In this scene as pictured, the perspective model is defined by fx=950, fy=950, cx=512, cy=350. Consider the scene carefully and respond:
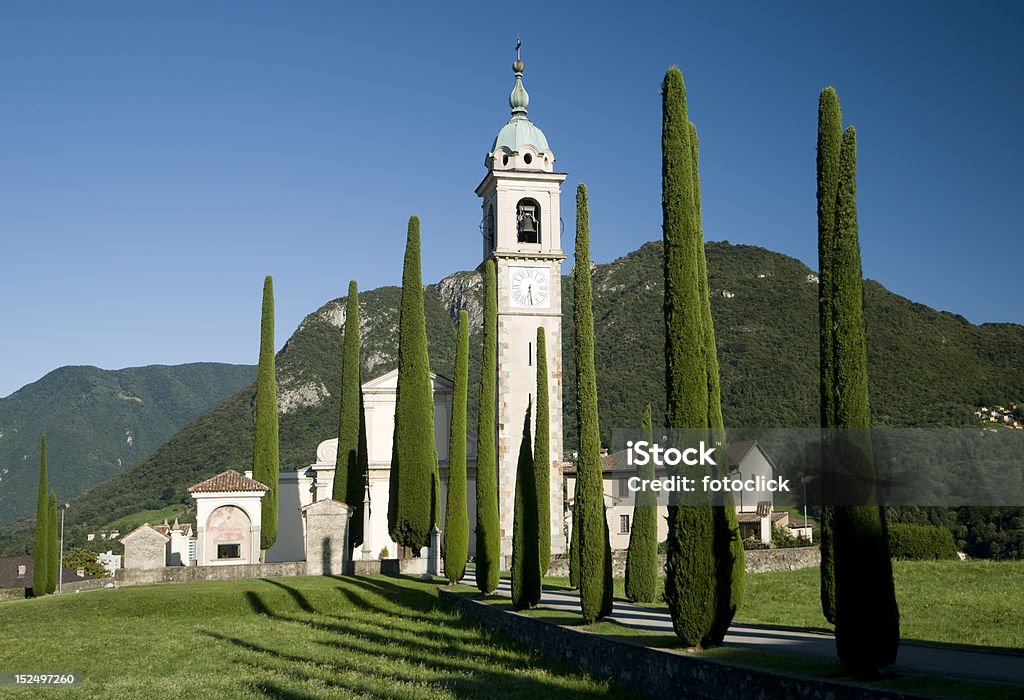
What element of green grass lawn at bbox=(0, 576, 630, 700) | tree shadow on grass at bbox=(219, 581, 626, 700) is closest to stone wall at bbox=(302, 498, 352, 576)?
green grass lawn at bbox=(0, 576, 630, 700)

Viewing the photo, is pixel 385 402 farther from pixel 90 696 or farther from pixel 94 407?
pixel 94 407

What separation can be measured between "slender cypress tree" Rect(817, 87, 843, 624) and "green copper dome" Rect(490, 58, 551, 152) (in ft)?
97.1

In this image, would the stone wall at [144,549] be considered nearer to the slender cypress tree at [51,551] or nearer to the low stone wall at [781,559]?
the slender cypress tree at [51,551]

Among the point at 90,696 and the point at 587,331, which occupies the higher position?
the point at 587,331

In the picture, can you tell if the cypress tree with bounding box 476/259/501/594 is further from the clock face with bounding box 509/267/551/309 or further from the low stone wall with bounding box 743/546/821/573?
the clock face with bounding box 509/267/551/309

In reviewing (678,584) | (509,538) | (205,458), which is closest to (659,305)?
(205,458)

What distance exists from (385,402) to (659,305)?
47.9m

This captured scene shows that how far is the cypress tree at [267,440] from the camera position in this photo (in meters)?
38.8

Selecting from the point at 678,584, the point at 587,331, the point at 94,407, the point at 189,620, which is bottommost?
the point at 189,620

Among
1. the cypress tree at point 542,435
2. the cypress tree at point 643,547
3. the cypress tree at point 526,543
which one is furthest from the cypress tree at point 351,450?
the cypress tree at point 526,543

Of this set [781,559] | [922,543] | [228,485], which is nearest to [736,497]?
[922,543]

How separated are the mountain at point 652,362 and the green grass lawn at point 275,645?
30.1 m

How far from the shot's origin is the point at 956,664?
43.3 feet

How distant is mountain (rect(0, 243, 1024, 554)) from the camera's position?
51.2 m
